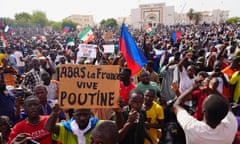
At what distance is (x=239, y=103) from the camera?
6020mm

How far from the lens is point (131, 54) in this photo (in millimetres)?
6949

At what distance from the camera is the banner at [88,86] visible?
130 inches

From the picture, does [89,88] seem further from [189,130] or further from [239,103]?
[239,103]

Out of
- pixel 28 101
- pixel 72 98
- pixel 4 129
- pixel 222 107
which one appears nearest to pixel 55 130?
pixel 72 98

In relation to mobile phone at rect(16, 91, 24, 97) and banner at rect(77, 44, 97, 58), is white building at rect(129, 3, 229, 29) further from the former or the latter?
mobile phone at rect(16, 91, 24, 97)

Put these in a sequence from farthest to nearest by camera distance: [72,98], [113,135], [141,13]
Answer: [141,13], [72,98], [113,135]

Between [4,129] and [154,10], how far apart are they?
10860 centimetres

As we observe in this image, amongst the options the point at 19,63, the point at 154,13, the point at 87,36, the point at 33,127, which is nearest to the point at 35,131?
the point at 33,127

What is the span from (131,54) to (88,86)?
3619mm

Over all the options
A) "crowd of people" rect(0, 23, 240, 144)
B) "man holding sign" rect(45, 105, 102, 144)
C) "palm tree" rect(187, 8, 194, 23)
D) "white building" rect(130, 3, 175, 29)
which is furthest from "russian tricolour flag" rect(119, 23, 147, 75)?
"white building" rect(130, 3, 175, 29)

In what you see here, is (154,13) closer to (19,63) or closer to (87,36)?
(87,36)

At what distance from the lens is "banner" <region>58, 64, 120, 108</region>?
10.8ft

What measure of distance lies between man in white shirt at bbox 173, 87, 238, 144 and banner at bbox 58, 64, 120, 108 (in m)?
0.84

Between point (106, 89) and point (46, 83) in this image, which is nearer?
point (106, 89)
